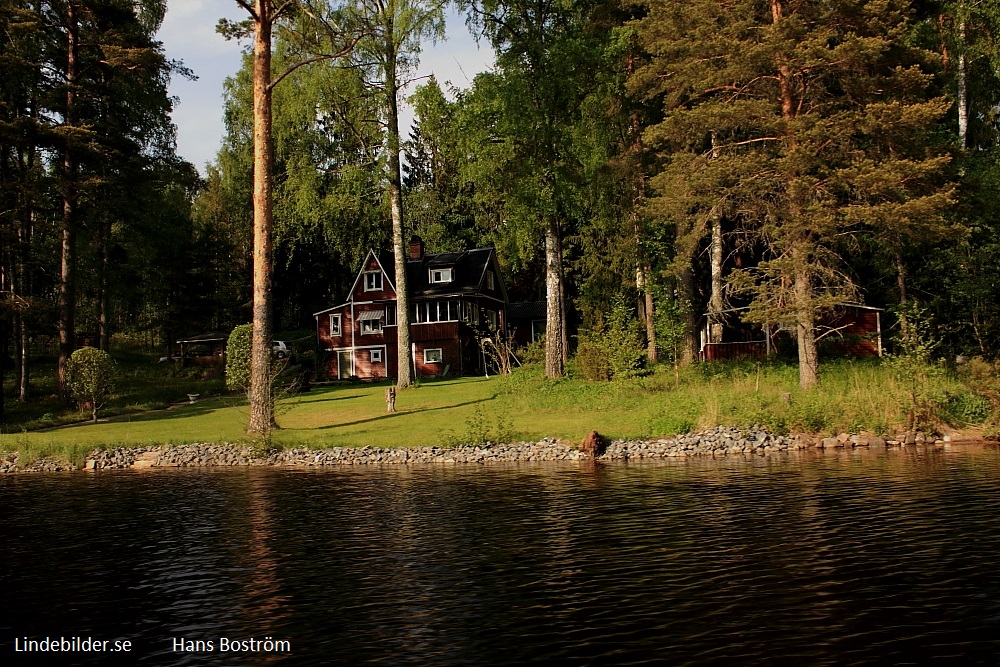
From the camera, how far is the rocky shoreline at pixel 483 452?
19.7 m

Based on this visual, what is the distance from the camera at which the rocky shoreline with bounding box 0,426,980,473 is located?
64.5 feet

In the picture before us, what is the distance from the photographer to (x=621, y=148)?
34.0m

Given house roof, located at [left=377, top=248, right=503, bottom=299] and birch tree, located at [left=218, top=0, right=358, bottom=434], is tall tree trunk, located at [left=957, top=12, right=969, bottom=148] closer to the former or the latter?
birch tree, located at [left=218, top=0, right=358, bottom=434]

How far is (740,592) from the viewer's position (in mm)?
8016

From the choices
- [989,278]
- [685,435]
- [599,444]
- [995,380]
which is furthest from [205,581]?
[989,278]

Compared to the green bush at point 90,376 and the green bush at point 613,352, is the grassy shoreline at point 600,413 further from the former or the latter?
the green bush at point 90,376

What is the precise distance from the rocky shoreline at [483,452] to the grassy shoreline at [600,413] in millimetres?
417

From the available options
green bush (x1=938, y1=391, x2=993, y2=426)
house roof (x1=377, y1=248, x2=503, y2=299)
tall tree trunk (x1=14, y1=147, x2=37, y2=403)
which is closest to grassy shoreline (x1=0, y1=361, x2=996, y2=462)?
green bush (x1=938, y1=391, x2=993, y2=426)

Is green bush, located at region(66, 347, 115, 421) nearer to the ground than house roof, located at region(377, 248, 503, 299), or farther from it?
nearer to the ground

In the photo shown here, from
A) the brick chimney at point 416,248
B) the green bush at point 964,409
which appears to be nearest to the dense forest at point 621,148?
the green bush at point 964,409

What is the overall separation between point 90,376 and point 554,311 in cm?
1941

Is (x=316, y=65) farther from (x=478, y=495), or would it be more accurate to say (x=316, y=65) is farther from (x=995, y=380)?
(x=995, y=380)

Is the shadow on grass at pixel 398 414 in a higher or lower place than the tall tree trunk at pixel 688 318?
lower

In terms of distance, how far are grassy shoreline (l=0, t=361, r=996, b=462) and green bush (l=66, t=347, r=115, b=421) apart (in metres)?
1.40
